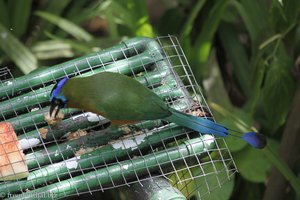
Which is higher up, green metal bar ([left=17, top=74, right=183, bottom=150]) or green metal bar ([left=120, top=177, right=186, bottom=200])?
green metal bar ([left=17, top=74, right=183, bottom=150])

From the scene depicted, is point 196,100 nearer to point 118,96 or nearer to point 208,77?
point 118,96

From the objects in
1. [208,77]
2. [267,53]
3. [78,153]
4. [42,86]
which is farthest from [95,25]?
[78,153]

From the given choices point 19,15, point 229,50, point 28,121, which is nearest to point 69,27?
point 19,15

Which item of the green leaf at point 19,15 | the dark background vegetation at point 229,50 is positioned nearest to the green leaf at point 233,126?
the dark background vegetation at point 229,50

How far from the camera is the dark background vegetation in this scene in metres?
2.35

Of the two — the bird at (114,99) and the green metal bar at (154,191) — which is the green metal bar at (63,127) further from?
the green metal bar at (154,191)

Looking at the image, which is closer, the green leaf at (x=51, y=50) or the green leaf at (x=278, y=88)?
the green leaf at (x=278, y=88)

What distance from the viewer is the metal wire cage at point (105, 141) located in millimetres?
1647

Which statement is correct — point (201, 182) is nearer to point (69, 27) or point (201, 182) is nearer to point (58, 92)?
point (58, 92)

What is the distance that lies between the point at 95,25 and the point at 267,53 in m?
1.61

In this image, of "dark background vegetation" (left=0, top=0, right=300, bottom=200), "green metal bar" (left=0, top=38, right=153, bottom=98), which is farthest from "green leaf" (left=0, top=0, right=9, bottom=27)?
"green metal bar" (left=0, top=38, right=153, bottom=98)

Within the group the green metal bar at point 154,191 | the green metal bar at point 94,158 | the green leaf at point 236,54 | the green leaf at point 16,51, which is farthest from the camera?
the green leaf at point 236,54

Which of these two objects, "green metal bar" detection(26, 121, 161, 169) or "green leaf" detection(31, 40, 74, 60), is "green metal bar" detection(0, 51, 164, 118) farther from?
"green leaf" detection(31, 40, 74, 60)

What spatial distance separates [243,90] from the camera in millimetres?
3096
